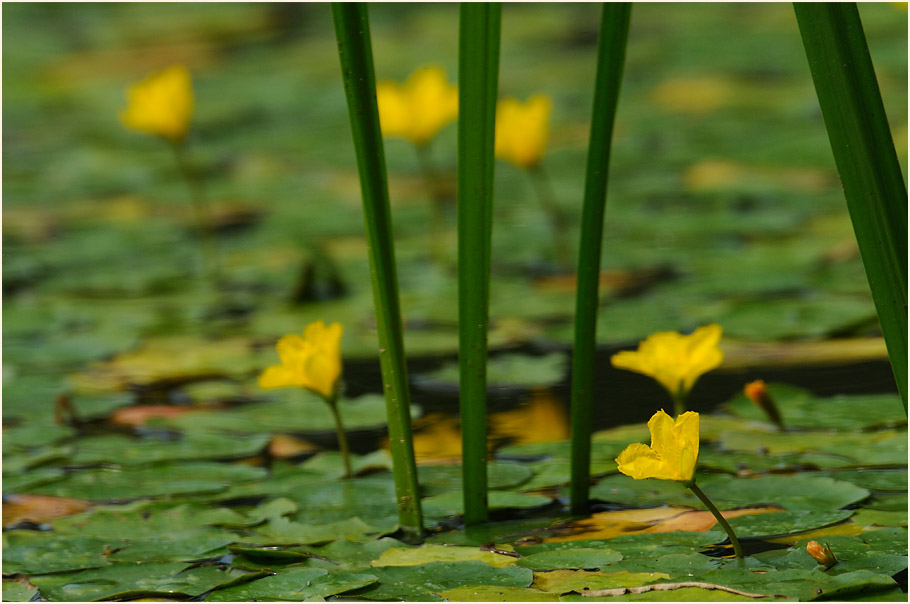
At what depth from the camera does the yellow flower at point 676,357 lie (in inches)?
34.1

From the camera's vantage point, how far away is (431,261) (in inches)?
68.8

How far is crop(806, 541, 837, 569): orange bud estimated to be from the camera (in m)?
0.68

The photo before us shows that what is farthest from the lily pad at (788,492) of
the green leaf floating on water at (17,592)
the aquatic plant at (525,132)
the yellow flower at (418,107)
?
the yellow flower at (418,107)

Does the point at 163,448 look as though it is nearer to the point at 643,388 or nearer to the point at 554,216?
the point at 643,388

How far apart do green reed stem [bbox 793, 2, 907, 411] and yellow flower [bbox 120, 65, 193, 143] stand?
4.24 feet

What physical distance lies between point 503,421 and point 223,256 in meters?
0.94

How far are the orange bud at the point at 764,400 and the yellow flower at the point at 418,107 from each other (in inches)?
36.1

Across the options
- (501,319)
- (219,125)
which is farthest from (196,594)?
(219,125)

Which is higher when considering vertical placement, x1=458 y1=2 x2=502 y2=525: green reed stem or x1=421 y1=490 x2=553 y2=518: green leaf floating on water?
x1=458 y1=2 x2=502 y2=525: green reed stem

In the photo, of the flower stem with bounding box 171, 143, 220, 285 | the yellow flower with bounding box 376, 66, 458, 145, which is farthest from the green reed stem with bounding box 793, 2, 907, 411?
the flower stem with bounding box 171, 143, 220, 285

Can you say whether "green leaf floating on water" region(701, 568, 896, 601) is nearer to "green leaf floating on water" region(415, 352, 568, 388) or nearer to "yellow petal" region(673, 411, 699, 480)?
"yellow petal" region(673, 411, 699, 480)

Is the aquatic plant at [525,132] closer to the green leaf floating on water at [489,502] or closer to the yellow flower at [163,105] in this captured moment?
the yellow flower at [163,105]

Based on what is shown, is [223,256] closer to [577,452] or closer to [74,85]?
[577,452]

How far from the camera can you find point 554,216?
192cm
